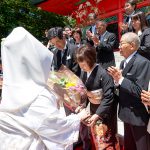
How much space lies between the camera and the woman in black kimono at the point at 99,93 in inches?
142

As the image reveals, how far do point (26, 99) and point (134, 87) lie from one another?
1301 millimetres

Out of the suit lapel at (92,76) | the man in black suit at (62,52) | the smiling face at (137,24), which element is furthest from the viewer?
the smiling face at (137,24)

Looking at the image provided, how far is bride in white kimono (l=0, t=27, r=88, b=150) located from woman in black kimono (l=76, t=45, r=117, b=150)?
96 centimetres

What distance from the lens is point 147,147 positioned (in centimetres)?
353

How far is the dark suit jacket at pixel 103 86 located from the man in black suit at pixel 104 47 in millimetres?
1386

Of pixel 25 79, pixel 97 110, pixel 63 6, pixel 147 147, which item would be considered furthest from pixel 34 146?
pixel 63 6

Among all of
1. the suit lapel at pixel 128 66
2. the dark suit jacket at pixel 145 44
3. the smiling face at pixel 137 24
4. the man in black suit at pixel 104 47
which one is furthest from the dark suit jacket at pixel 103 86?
the smiling face at pixel 137 24

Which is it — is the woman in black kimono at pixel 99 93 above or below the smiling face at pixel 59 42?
below

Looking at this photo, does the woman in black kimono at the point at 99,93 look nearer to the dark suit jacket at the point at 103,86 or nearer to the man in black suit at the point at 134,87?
the dark suit jacket at the point at 103,86

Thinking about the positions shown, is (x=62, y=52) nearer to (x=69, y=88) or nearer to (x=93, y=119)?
(x=69, y=88)

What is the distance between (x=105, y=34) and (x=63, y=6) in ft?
24.8

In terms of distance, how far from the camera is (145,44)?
4770 millimetres

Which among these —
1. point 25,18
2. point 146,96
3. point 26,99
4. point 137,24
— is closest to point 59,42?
point 137,24

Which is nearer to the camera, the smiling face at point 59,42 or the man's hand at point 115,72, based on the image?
the man's hand at point 115,72
